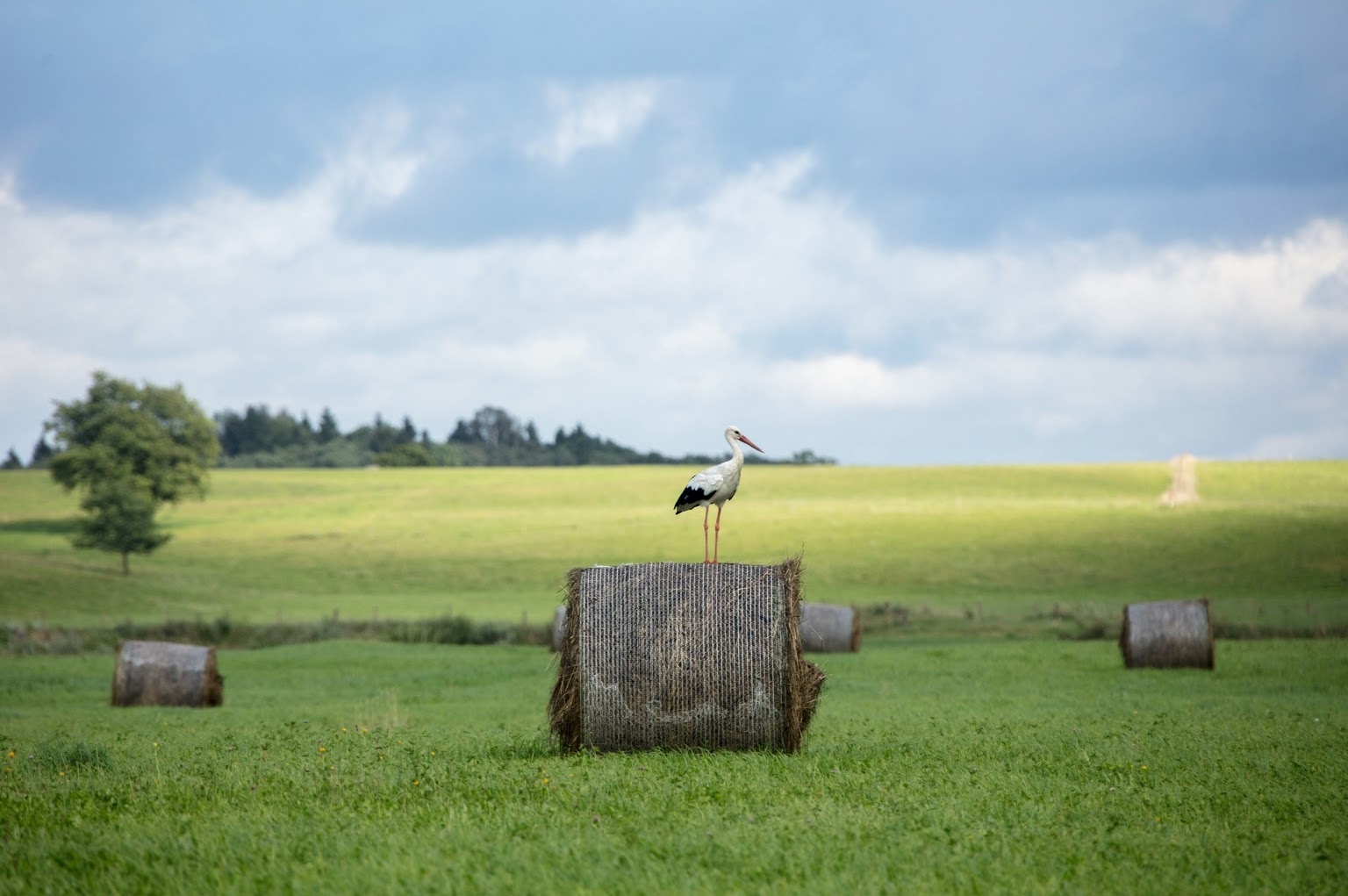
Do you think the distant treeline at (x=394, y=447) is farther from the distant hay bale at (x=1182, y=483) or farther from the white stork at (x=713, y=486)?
the white stork at (x=713, y=486)

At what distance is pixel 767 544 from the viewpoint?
67750 millimetres

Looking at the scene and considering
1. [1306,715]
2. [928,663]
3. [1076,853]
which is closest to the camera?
[1076,853]

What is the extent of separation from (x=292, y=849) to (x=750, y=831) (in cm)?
282

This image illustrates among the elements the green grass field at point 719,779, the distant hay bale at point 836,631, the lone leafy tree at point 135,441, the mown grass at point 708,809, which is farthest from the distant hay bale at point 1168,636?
the lone leafy tree at point 135,441

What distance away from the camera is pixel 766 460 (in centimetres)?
12469

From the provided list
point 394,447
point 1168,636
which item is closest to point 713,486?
point 1168,636

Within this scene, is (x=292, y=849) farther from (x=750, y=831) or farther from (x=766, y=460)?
(x=766, y=460)

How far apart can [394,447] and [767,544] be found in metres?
88.4

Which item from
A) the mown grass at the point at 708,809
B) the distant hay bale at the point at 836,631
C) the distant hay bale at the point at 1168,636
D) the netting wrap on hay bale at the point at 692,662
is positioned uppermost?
the netting wrap on hay bale at the point at 692,662

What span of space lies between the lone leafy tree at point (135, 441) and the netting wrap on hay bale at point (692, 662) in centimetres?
7505

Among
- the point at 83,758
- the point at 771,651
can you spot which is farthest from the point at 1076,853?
the point at 83,758

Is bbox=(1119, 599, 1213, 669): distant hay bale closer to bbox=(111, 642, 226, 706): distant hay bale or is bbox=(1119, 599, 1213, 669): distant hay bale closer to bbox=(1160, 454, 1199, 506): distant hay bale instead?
bbox=(111, 642, 226, 706): distant hay bale

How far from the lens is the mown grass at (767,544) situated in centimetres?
5719

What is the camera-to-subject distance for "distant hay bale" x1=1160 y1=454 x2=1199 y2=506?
8488cm
